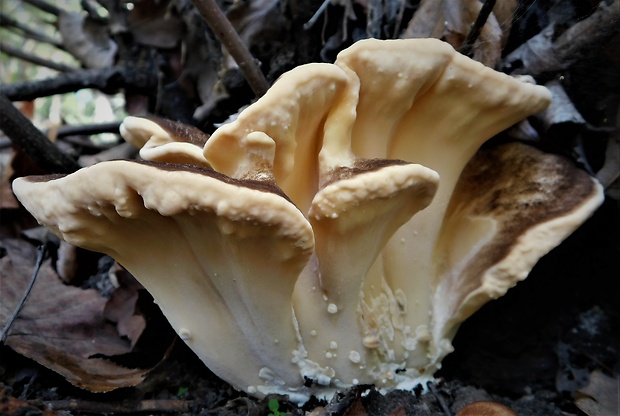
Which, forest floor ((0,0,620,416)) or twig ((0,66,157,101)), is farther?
twig ((0,66,157,101))

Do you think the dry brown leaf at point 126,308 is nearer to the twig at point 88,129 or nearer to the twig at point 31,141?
the twig at point 31,141

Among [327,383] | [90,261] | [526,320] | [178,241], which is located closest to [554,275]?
[526,320]

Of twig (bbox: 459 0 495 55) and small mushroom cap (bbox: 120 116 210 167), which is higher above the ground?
twig (bbox: 459 0 495 55)

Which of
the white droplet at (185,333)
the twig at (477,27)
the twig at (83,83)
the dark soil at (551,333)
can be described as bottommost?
the dark soil at (551,333)

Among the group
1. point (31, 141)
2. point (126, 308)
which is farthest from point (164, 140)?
point (31, 141)

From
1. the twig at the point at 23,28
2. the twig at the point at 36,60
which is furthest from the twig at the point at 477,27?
the twig at the point at 23,28

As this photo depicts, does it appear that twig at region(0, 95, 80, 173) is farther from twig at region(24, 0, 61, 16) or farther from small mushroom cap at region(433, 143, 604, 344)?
small mushroom cap at region(433, 143, 604, 344)

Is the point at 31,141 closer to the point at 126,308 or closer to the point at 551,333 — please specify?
the point at 126,308

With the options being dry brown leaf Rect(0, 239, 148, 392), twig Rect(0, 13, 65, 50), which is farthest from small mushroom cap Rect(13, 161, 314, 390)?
twig Rect(0, 13, 65, 50)
